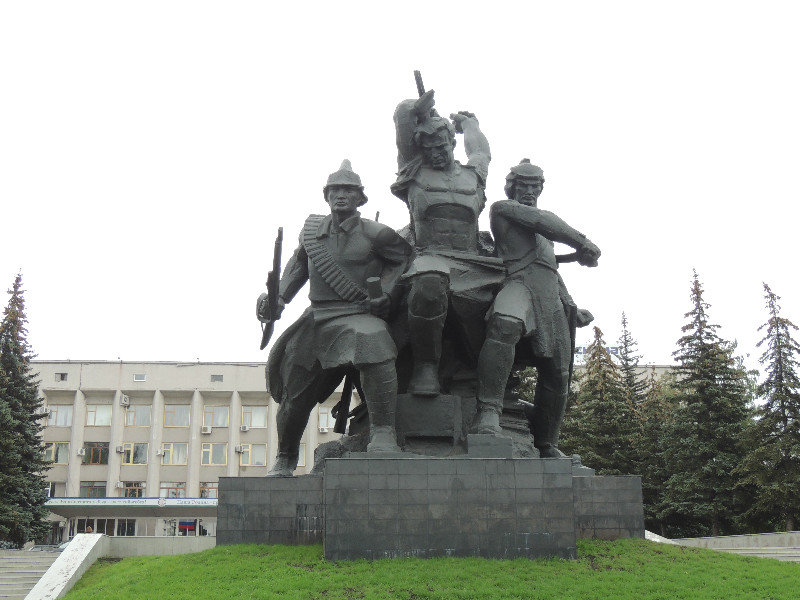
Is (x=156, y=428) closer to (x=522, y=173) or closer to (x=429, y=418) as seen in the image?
(x=429, y=418)

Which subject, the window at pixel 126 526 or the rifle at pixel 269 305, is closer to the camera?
the rifle at pixel 269 305

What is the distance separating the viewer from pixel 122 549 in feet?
44.1

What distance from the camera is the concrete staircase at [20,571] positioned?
12.2 meters

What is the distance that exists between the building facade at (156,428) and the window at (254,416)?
0.14 ft

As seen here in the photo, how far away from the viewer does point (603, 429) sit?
85.5 ft

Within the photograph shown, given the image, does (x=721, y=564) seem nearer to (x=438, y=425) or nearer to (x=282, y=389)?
(x=438, y=425)

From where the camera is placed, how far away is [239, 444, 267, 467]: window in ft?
121

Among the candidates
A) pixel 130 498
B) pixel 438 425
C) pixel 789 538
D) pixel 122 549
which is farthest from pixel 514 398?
pixel 130 498

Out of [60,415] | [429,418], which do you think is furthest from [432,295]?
[60,415]

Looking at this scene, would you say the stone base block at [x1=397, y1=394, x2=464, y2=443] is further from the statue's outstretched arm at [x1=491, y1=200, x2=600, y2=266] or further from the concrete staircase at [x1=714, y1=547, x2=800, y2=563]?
the concrete staircase at [x1=714, y1=547, x2=800, y2=563]

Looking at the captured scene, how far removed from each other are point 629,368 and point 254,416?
16514 mm

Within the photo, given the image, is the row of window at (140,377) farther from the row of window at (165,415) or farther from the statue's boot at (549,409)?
the statue's boot at (549,409)

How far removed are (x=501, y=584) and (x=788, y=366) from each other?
17.6 m

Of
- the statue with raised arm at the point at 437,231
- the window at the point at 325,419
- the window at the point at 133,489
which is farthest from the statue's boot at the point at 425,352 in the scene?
the window at the point at 133,489
